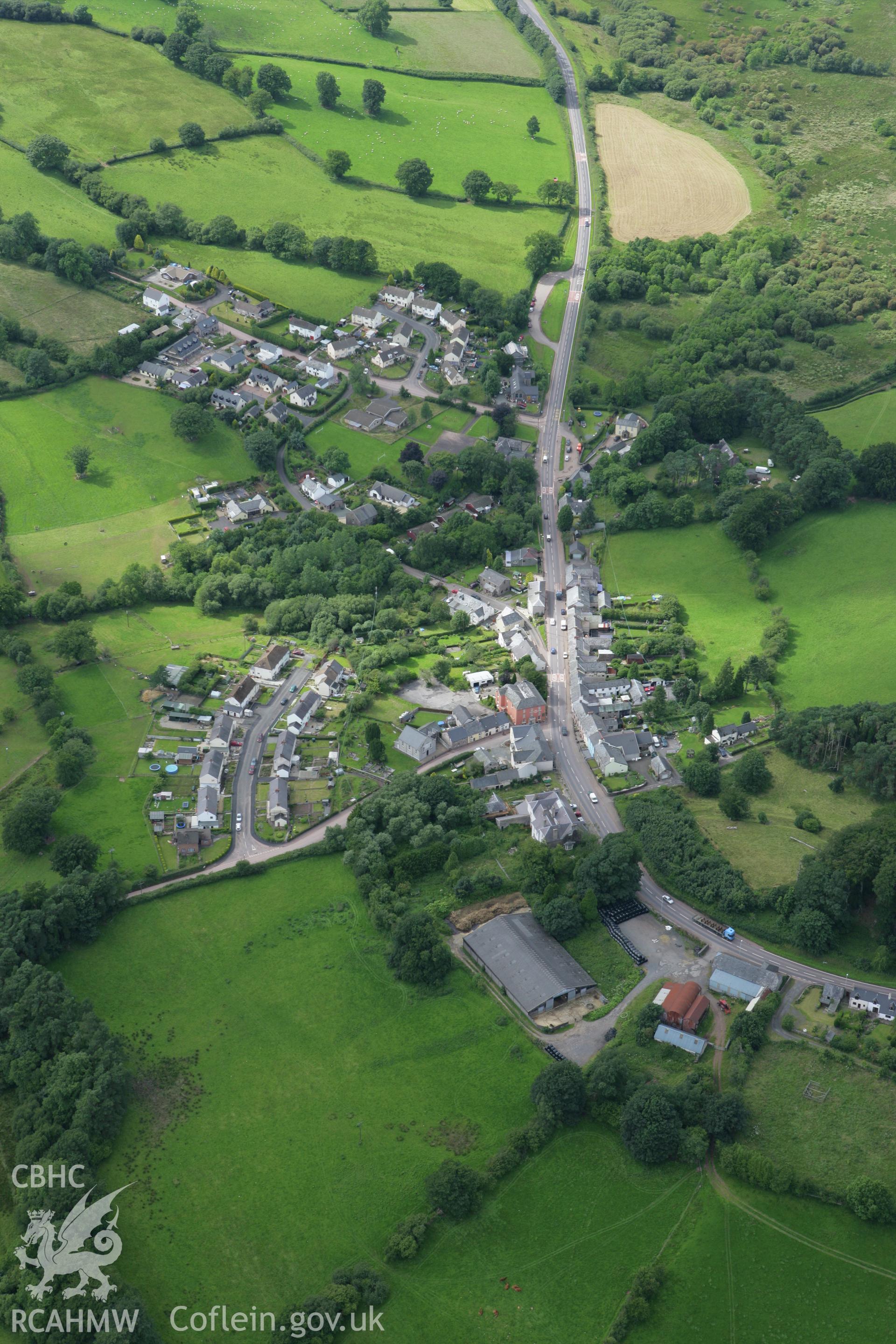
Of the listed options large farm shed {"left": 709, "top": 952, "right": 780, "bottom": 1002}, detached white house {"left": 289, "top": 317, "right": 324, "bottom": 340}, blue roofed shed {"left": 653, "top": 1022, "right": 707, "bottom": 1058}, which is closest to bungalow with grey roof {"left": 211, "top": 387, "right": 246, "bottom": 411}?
detached white house {"left": 289, "top": 317, "right": 324, "bottom": 340}

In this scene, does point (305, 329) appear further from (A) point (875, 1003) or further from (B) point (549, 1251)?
(B) point (549, 1251)

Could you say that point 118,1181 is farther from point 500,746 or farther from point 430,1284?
point 500,746

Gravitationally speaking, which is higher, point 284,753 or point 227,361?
point 227,361

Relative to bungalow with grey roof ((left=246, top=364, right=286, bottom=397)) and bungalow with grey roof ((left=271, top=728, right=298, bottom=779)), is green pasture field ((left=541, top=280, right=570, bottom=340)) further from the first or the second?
bungalow with grey roof ((left=271, top=728, right=298, bottom=779))

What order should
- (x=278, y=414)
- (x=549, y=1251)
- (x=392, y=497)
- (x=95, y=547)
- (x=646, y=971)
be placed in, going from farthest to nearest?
(x=278, y=414) < (x=392, y=497) < (x=95, y=547) < (x=646, y=971) < (x=549, y=1251)

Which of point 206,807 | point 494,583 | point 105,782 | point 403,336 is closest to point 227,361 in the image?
point 403,336

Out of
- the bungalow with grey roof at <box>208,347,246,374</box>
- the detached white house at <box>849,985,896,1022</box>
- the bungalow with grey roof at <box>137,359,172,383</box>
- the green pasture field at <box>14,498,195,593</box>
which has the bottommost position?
the green pasture field at <box>14,498,195,593</box>

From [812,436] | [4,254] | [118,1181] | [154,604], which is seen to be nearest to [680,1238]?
[118,1181]
